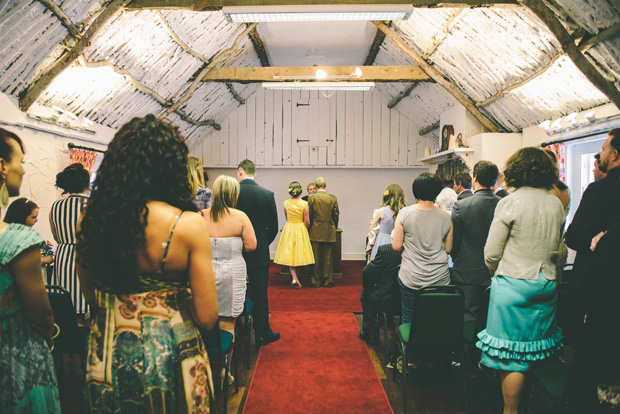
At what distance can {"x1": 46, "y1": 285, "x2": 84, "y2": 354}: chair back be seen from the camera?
2.46 metres

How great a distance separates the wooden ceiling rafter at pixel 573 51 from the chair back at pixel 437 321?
2769mm

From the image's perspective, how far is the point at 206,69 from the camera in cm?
618

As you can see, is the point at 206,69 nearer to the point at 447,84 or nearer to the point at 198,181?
the point at 198,181

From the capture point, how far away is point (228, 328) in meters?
3.03

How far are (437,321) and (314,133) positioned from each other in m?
7.10

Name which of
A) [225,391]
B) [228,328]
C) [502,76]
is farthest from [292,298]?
[502,76]

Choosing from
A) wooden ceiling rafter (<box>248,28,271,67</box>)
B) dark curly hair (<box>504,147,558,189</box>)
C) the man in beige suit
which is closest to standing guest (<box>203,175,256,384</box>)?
dark curly hair (<box>504,147,558,189</box>)

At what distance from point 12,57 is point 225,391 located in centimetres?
337

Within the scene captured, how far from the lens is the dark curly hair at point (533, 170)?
2.21 m

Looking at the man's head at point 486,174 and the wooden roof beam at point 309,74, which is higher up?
the wooden roof beam at point 309,74

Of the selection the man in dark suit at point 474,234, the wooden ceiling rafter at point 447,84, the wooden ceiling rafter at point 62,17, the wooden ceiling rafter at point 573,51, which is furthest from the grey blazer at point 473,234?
the wooden ceiling rafter at point 62,17

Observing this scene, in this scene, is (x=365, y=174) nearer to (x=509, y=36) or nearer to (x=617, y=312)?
(x=509, y=36)

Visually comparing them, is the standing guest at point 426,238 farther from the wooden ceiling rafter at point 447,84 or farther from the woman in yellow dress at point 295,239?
the wooden ceiling rafter at point 447,84

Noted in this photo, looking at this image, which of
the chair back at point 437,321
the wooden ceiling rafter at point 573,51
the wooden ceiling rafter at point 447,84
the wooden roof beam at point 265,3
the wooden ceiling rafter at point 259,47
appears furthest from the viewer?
the wooden ceiling rafter at point 259,47
